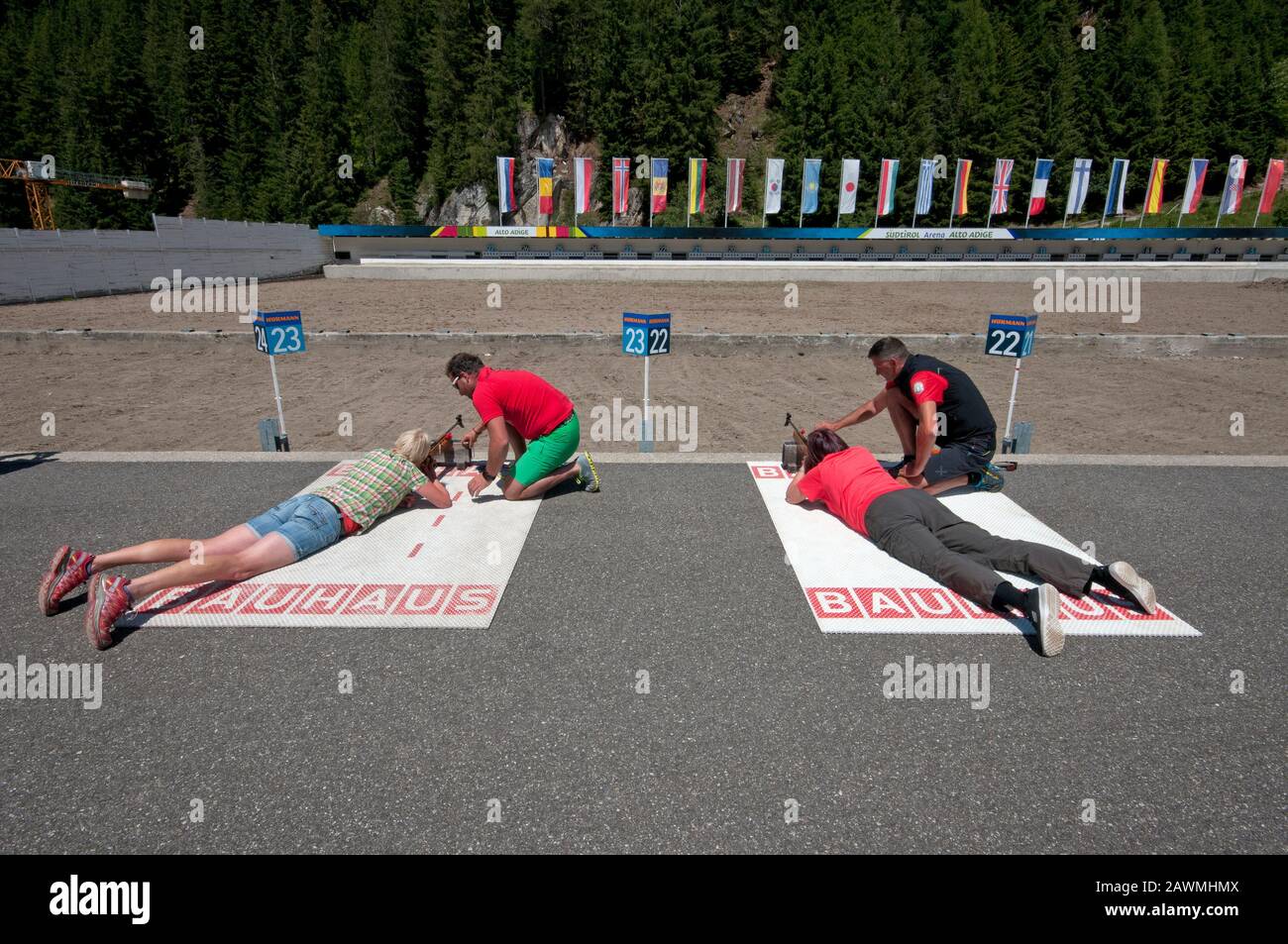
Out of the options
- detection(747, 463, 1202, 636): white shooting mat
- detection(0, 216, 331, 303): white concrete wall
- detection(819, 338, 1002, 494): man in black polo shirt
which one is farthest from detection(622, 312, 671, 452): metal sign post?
detection(0, 216, 331, 303): white concrete wall

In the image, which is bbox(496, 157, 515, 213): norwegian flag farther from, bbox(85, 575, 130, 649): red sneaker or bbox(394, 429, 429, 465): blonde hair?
bbox(85, 575, 130, 649): red sneaker

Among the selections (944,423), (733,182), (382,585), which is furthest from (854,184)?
(382,585)

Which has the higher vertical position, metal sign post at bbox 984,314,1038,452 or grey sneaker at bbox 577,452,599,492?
metal sign post at bbox 984,314,1038,452

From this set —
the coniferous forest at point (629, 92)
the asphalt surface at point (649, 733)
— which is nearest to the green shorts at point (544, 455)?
the asphalt surface at point (649, 733)

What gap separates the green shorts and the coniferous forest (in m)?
53.8

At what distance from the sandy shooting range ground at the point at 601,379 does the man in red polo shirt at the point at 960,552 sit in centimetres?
430

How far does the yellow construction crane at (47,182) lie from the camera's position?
175ft

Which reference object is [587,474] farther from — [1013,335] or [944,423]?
[1013,335]

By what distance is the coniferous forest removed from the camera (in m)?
57.3

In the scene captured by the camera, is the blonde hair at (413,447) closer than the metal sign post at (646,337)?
Yes

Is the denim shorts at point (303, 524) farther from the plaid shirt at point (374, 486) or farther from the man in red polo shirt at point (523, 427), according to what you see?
the man in red polo shirt at point (523, 427)

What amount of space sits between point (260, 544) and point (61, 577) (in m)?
1.08

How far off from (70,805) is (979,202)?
64.8m
